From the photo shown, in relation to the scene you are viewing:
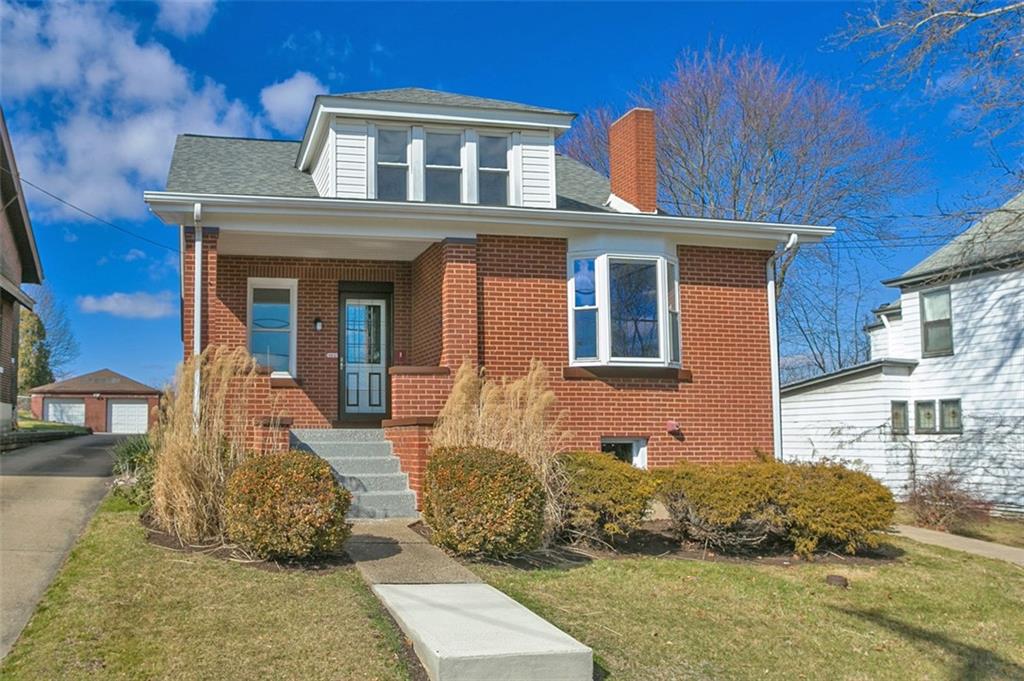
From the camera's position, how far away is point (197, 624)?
5973 millimetres

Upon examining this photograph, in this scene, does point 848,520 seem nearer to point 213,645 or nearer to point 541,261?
point 541,261

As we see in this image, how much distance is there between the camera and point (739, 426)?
13.8 m

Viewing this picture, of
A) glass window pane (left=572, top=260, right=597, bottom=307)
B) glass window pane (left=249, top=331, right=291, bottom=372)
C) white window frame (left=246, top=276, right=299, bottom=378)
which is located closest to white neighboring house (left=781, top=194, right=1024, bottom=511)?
glass window pane (left=572, top=260, right=597, bottom=307)

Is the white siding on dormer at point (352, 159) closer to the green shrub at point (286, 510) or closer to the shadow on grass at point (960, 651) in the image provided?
the green shrub at point (286, 510)

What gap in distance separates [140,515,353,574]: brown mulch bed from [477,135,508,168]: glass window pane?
27.4 feet

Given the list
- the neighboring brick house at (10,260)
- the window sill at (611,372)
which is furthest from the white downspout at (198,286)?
the neighboring brick house at (10,260)

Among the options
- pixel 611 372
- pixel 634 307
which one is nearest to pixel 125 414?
pixel 611 372

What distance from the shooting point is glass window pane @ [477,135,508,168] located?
14779mm

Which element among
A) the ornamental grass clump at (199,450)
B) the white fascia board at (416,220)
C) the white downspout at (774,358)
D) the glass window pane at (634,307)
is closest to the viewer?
the ornamental grass clump at (199,450)

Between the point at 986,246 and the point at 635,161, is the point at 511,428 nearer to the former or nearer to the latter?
the point at 635,161

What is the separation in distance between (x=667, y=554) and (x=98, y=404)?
3867cm

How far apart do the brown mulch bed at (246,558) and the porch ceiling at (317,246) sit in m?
5.18

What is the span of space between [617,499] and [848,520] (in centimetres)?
256

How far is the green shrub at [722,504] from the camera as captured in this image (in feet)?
30.9
